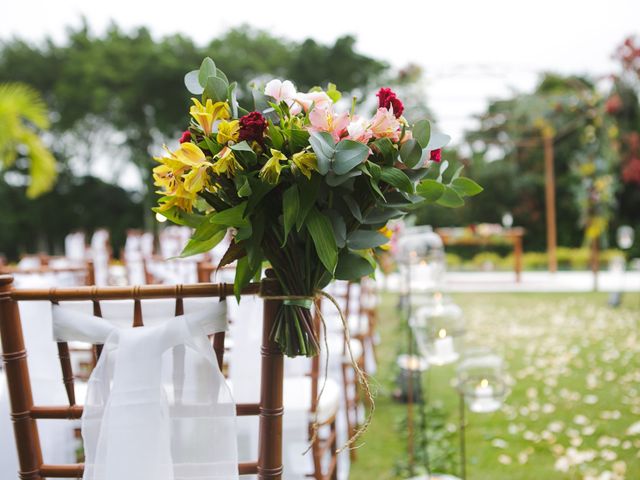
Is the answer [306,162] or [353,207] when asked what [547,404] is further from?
[306,162]

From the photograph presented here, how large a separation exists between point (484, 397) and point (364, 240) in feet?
3.70

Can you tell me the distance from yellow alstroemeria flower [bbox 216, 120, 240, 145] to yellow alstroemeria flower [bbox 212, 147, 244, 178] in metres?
0.02

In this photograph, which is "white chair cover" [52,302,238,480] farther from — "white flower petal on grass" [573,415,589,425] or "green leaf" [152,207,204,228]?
"white flower petal on grass" [573,415,589,425]

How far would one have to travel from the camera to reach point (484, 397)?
2.00m

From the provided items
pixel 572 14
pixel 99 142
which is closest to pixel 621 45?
pixel 572 14

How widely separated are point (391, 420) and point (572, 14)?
1072 cm

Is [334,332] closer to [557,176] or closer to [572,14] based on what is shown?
[572,14]

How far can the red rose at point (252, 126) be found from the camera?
3.32 feet

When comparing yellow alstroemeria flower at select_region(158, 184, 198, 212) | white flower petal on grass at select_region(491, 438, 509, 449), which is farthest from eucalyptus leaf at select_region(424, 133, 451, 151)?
white flower petal on grass at select_region(491, 438, 509, 449)

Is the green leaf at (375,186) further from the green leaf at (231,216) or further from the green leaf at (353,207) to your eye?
the green leaf at (231,216)

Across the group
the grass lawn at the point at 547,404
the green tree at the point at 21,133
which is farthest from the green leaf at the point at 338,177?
the green tree at the point at 21,133

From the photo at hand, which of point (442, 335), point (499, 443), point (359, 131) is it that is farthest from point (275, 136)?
point (499, 443)

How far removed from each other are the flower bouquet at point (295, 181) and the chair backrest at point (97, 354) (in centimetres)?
4

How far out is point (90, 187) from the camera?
1719 centimetres
